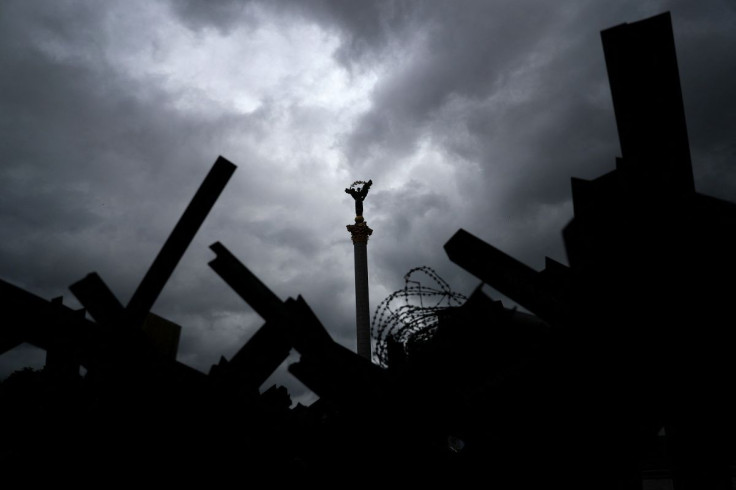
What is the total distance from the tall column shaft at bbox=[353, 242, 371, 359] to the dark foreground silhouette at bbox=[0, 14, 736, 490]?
25.3 m

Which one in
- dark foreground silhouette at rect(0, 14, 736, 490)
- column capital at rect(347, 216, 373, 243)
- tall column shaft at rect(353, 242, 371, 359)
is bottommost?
dark foreground silhouette at rect(0, 14, 736, 490)

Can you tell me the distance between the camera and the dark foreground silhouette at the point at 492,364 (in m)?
1.56

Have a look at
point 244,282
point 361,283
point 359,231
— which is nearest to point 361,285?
point 361,283

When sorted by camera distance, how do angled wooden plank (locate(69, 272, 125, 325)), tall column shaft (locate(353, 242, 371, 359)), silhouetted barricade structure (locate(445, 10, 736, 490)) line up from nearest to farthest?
silhouetted barricade structure (locate(445, 10, 736, 490))
angled wooden plank (locate(69, 272, 125, 325))
tall column shaft (locate(353, 242, 371, 359))

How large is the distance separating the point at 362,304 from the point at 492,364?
25.7m

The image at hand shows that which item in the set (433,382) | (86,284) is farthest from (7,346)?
(433,382)

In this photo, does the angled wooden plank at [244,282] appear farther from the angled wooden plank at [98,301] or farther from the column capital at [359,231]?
the column capital at [359,231]

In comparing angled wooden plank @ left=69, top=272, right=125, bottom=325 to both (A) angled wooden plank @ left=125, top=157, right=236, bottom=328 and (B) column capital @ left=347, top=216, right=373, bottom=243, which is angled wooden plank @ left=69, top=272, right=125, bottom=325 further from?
(B) column capital @ left=347, top=216, right=373, bottom=243

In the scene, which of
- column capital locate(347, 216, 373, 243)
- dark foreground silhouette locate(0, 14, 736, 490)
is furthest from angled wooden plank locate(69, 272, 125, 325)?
column capital locate(347, 216, 373, 243)

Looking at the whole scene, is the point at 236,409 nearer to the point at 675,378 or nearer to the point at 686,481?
the point at 675,378

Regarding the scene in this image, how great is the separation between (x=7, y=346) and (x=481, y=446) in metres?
2.60

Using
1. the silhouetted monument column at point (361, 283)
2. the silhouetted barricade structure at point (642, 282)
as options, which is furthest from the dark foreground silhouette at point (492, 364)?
the silhouetted monument column at point (361, 283)

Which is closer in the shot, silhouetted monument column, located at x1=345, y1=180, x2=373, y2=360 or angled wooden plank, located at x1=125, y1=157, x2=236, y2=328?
angled wooden plank, located at x1=125, y1=157, x2=236, y2=328

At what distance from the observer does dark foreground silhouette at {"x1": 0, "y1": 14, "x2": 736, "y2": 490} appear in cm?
156
